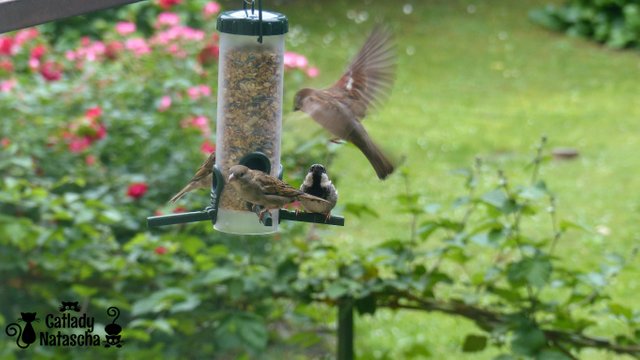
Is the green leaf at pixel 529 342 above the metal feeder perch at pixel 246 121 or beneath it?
beneath

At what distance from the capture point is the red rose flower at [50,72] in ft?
17.2

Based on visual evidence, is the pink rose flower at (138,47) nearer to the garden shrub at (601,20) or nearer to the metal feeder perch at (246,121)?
the metal feeder perch at (246,121)

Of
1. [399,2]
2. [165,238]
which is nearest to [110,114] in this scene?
[165,238]

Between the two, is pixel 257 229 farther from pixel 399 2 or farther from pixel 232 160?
pixel 399 2

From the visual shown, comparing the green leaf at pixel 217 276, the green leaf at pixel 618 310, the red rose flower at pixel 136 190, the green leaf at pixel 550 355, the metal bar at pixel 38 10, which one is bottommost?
the green leaf at pixel 550 355

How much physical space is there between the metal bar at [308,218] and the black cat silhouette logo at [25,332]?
4.69 feet

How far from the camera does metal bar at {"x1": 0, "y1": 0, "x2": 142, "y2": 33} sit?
195 centimetres

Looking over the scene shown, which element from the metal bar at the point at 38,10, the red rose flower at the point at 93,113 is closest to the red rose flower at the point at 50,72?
the red rose flower at the point at 93,113

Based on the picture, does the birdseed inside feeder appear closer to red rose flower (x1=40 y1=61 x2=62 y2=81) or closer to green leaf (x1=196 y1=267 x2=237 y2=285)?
green leaf (x1=196 y1=267 x2=237 y2=285)

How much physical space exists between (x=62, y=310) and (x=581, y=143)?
20.7 feet

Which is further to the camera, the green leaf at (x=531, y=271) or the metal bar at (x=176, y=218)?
the green leaf at (x=531, y=271)

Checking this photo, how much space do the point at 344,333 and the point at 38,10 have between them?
2.28m

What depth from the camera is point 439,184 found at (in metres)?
8.59

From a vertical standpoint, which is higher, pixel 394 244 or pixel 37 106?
pixel 37 106
